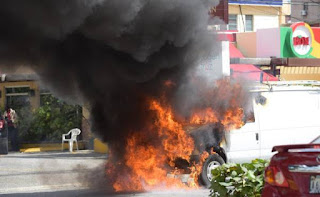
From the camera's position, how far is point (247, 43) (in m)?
26.0

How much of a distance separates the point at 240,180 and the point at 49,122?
55.5ft

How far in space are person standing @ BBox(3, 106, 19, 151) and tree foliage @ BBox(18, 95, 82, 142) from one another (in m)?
0.39

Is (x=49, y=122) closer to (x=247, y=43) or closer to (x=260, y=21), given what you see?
(x=247, y=43)

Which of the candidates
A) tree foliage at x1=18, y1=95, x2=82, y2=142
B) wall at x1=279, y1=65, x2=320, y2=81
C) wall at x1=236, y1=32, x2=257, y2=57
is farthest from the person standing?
wall at x1=279, y1=65, x2=320, y2=81

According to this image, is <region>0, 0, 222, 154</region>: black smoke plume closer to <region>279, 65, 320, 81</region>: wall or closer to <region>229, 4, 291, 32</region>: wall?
<region>279, 65, 320, 81</region>: wall

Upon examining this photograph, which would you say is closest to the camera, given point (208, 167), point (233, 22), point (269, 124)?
point (208, 167)

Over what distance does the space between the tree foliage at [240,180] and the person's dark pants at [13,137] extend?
16.6 meters

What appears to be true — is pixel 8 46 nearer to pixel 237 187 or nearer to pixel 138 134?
pixel 138 134

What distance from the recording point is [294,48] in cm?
2534

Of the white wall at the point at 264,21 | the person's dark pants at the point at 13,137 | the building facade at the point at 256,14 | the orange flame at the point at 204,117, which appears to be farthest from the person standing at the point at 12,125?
the orange flame at the point at 204,117

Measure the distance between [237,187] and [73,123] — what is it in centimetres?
1636

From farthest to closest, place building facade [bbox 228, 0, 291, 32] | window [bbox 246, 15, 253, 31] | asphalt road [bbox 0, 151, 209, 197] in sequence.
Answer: window [bbox 246, 15, 253, 31]
building facade [bbox 228, 0, 291, 32]
asphalt road [bbox 0, 151, 209, 197]

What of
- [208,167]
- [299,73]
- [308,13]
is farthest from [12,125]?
[308,13]

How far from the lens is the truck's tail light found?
579 centimetres
